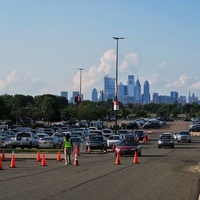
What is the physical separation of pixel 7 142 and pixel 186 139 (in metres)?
26.7

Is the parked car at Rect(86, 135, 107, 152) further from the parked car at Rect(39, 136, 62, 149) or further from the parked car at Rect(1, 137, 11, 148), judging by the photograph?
the parked car at Rect(1, 137, 11, 148)

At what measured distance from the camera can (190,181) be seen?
22.0 m

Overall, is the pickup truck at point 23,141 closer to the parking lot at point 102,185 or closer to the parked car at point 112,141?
the parked car at point 112,141

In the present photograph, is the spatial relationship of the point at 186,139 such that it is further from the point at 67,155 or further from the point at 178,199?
the point at 178,199

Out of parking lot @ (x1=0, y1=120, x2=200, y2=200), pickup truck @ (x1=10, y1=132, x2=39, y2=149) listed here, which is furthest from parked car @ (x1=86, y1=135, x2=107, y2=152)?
parking lot @ (x1=0, y1=120, x2=200, y2=200)

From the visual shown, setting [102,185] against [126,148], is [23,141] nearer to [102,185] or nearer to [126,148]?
[126,148]

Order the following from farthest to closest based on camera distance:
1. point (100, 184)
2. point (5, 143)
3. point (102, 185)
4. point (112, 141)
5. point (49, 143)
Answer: point (112, 141), point (5, 143), point (49, 143), point (100, 184), point (102, 185)

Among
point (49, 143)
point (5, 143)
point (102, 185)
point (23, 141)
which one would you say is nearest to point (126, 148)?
point (49, 143)

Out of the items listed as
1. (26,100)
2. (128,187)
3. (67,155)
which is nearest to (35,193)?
(128,187)

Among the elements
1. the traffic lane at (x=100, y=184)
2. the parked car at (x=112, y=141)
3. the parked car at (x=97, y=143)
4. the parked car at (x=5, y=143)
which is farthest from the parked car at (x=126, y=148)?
the parked car at (x=5, y=143)

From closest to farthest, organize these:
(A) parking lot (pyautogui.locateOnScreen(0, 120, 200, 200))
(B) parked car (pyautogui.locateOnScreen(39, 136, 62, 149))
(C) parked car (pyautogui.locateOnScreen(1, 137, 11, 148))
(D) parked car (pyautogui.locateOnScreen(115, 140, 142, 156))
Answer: (A) parking lot (pyautogui.locateOnScreen(0, 120, 200, 200)) < (D) parked car (pyautogui.locateOnScreen(115, 140, 142, 156)) < (B) parked car (pyautogui.locateOnScreen(39, 136, 62, 149)) < (C) parked car (pyautogui.locateOnScreen(1, 137, 11, 148))

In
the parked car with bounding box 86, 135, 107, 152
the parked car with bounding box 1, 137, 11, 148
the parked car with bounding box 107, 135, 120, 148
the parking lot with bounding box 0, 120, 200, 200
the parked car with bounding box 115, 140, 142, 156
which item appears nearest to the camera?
the parking lot with bounding box 0, 120, 200, 200

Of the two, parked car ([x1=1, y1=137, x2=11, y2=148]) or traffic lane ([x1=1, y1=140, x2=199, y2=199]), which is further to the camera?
parked car ([x1=1, y1=137, x2=11, y2=148])

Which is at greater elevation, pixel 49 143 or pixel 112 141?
pixel 112 141
